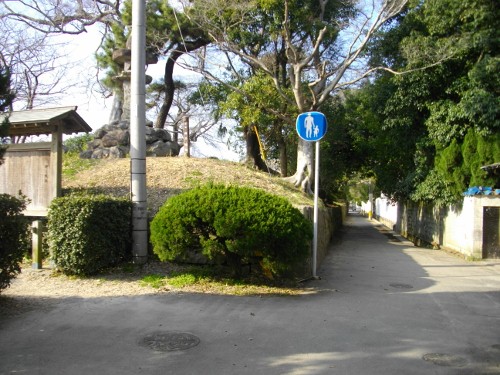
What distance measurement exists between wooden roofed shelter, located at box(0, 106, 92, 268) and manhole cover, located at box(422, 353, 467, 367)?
7.25 metres

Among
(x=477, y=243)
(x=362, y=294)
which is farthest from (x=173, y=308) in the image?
(x=477, y=243)

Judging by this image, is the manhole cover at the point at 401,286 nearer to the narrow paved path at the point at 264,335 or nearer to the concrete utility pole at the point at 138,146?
the narrow paved path at the point at 264,335

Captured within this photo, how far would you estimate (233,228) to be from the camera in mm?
7051

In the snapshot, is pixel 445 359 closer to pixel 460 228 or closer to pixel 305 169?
pixel 460 228

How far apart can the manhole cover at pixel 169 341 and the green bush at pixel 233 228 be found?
214cm

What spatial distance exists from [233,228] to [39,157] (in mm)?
4963

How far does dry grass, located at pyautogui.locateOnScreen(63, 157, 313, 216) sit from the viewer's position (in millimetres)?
11594

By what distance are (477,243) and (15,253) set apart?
12.3 m

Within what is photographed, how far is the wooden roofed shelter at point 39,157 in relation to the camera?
891cm

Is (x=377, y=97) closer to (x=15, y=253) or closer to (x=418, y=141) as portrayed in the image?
(x=418, y=141)

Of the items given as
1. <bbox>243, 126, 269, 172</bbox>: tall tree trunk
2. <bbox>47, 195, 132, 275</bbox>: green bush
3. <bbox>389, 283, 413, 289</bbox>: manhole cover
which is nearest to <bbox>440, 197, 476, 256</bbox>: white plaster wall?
<bbox>389, 283, 413, 289</bbox>: manhole cover

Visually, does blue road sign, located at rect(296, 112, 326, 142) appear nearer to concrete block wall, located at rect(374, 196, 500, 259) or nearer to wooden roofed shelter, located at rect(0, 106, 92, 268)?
wooden roofed shelter, located at rect(0, 106, 92, 268)

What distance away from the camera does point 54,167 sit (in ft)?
29.8

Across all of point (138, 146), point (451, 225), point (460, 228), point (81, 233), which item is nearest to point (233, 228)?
point (81, 233)
